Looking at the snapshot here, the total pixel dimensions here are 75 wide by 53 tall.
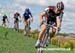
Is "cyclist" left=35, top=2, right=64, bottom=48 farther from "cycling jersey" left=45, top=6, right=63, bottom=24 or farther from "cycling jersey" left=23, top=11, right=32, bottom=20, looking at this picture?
"cycling jersey" left=23, top=11, right=32, bottom=20

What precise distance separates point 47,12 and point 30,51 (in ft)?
12.3

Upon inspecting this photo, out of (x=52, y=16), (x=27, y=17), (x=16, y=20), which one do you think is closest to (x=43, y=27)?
(x=52, y=16)

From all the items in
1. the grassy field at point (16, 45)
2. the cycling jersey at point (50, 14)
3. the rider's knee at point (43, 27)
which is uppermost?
the cycling jersey at point (50, 14)

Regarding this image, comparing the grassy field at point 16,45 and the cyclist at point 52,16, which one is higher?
the cyclist at point 52,16

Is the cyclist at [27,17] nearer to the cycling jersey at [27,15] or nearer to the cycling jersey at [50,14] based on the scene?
the cycling jersey at [27,15]

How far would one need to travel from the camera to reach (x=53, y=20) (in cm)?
1409

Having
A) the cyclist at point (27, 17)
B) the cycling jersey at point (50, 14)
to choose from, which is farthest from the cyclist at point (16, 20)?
the cycling jersey at point (50, 14)

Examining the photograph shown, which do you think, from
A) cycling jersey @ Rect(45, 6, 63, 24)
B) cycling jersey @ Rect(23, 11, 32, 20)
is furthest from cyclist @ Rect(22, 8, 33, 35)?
cycling jersey @ Rect(45, 6, 63, 24)

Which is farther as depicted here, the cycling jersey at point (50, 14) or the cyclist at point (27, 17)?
the cyclist at point (27, 17)

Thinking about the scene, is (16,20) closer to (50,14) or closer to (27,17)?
(27,17)

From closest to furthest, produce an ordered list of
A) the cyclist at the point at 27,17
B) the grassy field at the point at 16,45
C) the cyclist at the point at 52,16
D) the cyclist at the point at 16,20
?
the cyclist at the point at 52,16, the grassy field at the point at 16,45, the cyclist at the point at 27,17, the cyclist at the point at 16,20

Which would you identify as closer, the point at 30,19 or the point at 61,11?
the point at 61,11

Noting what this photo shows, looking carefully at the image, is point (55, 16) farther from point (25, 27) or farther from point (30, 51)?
point (25, 27)

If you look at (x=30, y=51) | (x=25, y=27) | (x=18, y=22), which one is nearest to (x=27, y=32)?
(x=25, y=27)
